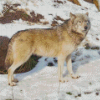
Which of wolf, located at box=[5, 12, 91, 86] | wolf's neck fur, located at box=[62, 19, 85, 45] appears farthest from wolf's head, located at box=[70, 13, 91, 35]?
wolf's neck fur, located at box=[62, 19, 85, 45]

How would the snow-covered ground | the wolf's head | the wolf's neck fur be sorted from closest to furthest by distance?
the snow-covered ground, the wolf's head, the wolf's neck fur

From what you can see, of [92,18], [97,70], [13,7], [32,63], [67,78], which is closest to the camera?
[67,78]

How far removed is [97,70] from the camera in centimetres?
495

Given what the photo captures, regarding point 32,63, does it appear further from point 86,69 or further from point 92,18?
point 92,18

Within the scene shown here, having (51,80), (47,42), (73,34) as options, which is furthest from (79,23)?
(51,80)

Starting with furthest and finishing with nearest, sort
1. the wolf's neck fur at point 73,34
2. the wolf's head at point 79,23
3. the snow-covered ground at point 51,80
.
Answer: the wolf's neck fur at point 73,34 → the wolf's head at point 79,23 → the snow-covered ground at point 51,80

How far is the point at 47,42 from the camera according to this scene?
14.1 feet

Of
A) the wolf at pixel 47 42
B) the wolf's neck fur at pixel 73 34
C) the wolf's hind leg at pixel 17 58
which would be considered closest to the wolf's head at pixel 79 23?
the wolf at pixel 47 42

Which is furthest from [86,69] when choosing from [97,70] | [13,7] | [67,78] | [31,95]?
[13,7]

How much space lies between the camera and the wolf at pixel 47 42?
4.06 meters

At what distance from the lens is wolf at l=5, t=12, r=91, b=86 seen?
13.3 feet

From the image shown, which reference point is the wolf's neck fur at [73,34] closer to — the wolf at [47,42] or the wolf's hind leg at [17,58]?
the wolf at [47,42]

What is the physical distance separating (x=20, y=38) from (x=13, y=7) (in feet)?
17.0

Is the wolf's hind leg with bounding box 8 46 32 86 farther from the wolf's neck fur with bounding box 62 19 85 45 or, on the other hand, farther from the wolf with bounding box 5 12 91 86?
the wolf's neck fur with bounding box 62 19 85 45
